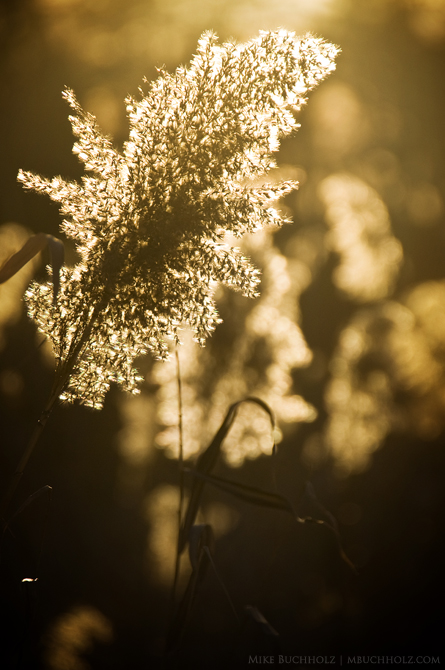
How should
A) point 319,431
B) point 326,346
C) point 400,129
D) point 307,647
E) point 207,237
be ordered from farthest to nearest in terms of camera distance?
point 400,129, point 326,346, point 319,431, point 307,647, point 207,237

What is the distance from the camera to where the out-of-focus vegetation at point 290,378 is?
2.40 meters

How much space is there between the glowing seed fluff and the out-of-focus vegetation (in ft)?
4.77

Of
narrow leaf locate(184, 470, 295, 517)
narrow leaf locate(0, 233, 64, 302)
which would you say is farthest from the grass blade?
narrow leaf locate(0, 233, 64, 302)

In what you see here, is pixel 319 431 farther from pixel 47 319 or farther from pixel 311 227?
pixel 47 319

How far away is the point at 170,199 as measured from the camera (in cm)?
92

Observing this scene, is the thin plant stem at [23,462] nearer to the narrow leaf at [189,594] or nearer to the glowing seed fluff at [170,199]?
the glowing seed fluff at [170,199]

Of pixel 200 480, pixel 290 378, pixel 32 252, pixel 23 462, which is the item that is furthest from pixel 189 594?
pixel 290 378

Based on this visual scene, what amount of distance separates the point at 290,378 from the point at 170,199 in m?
1.89

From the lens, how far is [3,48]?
2953mm

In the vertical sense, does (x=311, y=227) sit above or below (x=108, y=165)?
above

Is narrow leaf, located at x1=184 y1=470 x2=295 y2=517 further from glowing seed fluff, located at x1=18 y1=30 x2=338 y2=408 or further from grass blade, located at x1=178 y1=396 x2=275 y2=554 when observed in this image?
glowing seed fluff, located at x1=18 y1=30 x2=338 y2=408

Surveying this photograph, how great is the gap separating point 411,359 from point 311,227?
1148mm

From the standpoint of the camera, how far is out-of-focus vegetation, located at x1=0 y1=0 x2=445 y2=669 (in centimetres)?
240

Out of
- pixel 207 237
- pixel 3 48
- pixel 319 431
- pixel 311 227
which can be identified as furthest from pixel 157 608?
pixel 3 48
